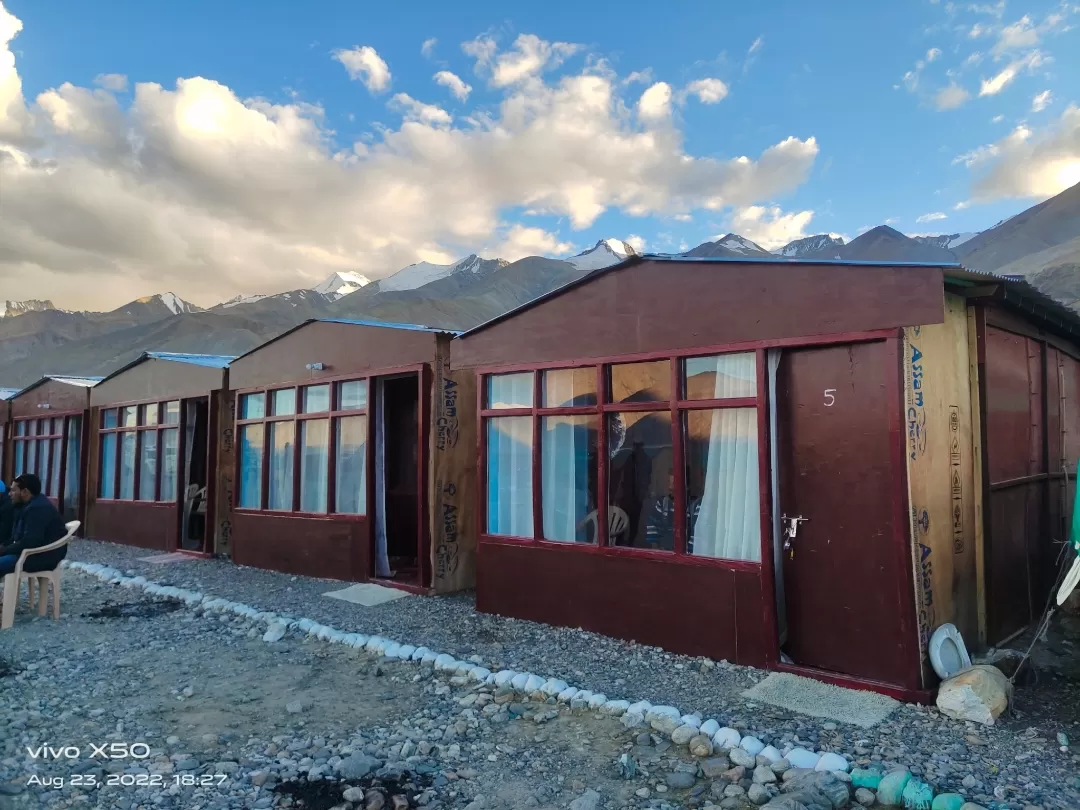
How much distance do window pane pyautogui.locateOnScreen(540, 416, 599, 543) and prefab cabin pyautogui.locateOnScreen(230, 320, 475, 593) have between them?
6.01ft

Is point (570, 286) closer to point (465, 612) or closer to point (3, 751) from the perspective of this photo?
point (465, 612)

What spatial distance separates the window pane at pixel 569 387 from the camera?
616 cm

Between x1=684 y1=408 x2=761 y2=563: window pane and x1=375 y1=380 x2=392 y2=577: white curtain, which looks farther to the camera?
x1=375 y1=380 x2=392 y2=577: white curtain

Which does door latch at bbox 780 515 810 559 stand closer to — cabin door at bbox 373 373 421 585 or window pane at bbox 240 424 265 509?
cabin door at bbox 373 373 421 585

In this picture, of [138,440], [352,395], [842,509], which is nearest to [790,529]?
[842,509]

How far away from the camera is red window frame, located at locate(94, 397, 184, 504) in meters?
11.7

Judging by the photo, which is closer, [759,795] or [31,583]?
[759,795]

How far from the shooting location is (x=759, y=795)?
10.8ft

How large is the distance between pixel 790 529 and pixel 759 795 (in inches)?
78.1

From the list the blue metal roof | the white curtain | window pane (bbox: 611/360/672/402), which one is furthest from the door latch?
the blue metal roof

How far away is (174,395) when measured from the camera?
38.1 ft

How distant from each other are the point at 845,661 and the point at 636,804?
80.3 inches

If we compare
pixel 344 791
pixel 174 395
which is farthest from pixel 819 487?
pixel 174 395

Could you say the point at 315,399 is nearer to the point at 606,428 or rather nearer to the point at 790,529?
the point at 606,428
